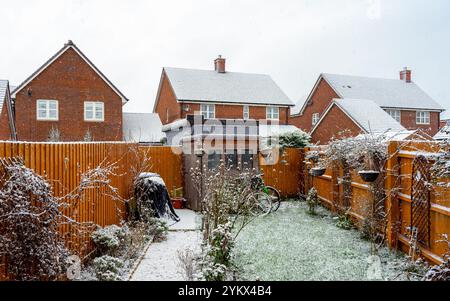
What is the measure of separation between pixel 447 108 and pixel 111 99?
2774 cm

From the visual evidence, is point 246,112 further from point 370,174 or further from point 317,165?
point 370,174

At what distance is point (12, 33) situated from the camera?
5492 millimetres

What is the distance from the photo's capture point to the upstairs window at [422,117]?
2970 centimetres

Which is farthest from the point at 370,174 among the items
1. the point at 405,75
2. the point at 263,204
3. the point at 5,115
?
the point at 405,75

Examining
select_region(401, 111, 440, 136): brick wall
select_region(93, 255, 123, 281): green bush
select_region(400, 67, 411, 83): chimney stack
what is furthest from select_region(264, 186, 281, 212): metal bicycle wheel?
select_region(400, 67, 411, 83): chimney stack

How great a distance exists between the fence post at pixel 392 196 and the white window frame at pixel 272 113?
71.2 feet

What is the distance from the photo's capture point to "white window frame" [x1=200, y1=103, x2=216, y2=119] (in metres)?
26.0

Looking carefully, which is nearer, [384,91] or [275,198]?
[275,198]

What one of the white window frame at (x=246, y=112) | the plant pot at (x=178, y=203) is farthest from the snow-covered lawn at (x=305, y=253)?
the white window frame at (x=246, y=112)

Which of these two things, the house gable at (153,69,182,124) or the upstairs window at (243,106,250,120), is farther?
the upstairs window at (243,106,250,120)

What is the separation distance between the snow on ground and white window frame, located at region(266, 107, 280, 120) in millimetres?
19559

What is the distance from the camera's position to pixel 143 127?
25844 millimetres

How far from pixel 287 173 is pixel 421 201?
7656mm

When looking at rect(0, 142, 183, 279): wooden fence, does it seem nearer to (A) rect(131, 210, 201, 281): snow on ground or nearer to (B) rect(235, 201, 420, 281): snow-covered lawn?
(A) rect(131, 210, 201, 281): snow on ground
